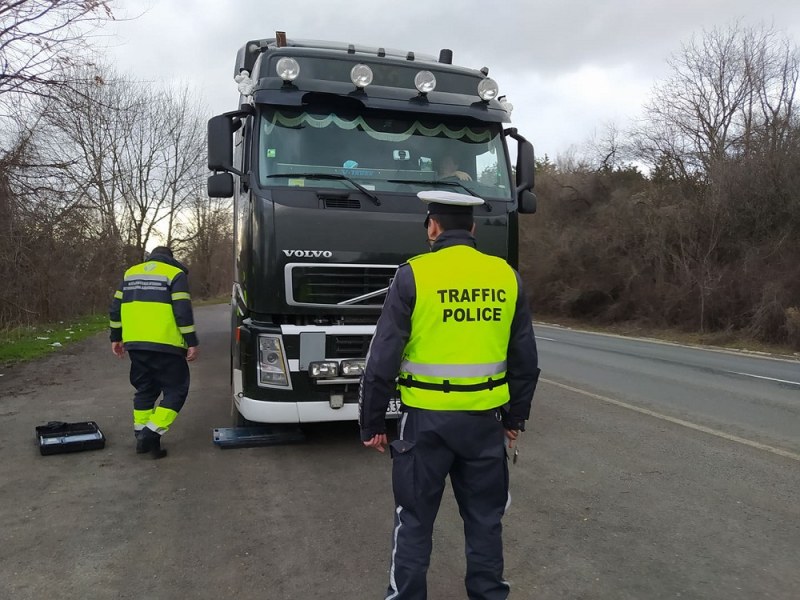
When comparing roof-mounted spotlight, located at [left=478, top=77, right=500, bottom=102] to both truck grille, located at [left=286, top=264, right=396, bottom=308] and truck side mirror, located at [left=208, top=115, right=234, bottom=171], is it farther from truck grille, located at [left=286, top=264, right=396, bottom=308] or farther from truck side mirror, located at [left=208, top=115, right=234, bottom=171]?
truck side mirror, located at [left=208, top=115, right=234, bottom=171]

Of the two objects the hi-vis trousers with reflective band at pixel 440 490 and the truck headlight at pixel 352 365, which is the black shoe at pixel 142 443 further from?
the hi-vis trousers with reflective band at pixel 440 490

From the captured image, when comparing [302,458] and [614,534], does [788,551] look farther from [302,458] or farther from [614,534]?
[302,458]

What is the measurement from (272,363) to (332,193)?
1458 millimetres

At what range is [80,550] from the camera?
361cm

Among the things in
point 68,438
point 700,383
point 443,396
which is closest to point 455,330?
point 443,396

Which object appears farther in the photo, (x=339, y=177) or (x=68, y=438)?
(x=68, y=438)

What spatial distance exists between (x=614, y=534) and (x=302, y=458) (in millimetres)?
2664

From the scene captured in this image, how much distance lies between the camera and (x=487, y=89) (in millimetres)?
5562

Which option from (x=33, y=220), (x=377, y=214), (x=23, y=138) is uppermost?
(x=23, y=138)

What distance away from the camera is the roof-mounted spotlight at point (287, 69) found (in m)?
5.05

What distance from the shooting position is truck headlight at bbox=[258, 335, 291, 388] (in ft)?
16.4

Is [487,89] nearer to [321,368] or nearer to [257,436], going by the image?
[321,368]

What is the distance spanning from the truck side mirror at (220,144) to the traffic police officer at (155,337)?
1093 mm

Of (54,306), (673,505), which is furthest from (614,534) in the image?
(54,306)
